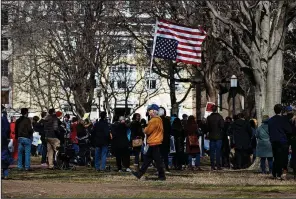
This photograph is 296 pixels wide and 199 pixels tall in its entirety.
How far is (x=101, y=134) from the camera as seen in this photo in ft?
94.5

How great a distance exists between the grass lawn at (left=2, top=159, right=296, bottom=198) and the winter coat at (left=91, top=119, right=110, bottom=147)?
1.96 metres

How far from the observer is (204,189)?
66.7 ft

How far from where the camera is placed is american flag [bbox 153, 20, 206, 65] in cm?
3106

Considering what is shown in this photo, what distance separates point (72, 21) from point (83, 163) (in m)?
15.9

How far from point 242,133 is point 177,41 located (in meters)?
3.99

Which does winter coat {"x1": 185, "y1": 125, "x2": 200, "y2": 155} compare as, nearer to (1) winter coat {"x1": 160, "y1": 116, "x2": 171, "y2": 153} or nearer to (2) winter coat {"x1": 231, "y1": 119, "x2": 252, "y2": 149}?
(2) winter coat {"x1": 231, "y1": 119, "x2": 252, "y2": 149}

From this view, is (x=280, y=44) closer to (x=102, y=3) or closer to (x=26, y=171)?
(x=26, y=171)

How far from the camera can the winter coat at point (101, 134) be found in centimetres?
2886

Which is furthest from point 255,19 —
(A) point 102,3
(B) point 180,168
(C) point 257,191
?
(A) point 102,3

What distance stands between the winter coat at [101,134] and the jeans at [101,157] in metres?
0.18

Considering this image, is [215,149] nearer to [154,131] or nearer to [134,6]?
[154,131]

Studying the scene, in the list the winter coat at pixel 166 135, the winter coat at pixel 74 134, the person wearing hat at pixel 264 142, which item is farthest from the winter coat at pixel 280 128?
the winter coat at pixel 74 134

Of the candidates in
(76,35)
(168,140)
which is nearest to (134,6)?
(76,35)

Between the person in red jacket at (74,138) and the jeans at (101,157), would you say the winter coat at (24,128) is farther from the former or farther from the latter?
the person in red jacket at (74,138)
